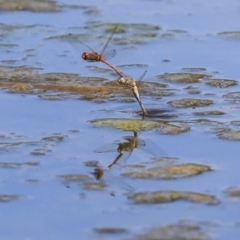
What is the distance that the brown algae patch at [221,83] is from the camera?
16.3 ft

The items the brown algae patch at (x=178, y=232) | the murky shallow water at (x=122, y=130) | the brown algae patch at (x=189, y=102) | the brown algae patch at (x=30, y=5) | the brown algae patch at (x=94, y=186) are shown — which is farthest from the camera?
the brown algae patch at (x=30, y=5)

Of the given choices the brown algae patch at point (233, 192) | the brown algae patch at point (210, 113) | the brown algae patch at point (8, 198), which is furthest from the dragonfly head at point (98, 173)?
the brown algae patch at point (210, 113)

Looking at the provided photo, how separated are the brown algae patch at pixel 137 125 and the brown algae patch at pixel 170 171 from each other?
0.50 metres

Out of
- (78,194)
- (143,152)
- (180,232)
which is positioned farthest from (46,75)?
(180,232)

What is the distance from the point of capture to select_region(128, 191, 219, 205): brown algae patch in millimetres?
3312

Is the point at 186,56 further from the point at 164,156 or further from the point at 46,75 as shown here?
the point at 164,156

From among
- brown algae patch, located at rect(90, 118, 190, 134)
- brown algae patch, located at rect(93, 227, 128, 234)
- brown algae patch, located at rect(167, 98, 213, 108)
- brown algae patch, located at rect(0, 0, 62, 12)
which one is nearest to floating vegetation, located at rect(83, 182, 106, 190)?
brown algae patch, located at rect(93, 227, 128, 234)

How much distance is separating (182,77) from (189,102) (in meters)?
0.48

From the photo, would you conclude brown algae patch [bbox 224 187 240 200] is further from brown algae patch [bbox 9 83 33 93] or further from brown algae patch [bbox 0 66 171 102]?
brown algae patch [bbox 9 83 33 93]

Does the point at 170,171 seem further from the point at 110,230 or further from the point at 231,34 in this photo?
the point at 231,34

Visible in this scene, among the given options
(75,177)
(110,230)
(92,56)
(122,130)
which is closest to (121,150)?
(122,130)

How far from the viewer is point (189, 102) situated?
15.3 ft

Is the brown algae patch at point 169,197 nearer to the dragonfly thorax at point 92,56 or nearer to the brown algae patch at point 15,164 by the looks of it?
the brown algae patch at point 15,164

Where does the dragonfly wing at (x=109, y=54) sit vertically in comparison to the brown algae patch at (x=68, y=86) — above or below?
above
